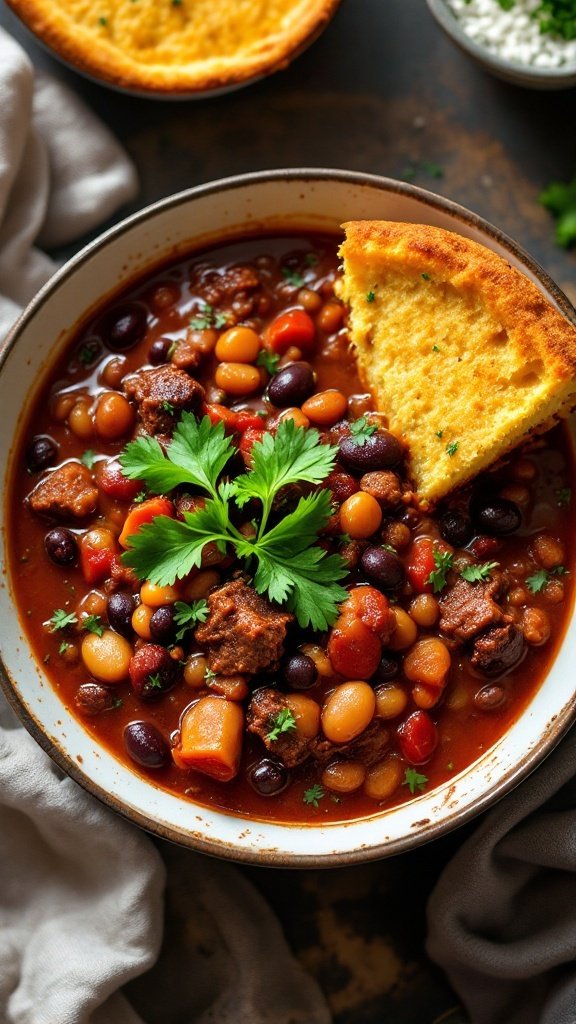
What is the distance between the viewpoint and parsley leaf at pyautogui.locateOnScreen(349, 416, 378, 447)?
4.09 metres

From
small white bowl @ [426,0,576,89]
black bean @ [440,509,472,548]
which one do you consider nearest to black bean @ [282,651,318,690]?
black bean @ [440,509,472,548]

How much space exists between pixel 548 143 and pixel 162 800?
3.40 m

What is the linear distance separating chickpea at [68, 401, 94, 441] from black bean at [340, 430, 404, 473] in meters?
1.03

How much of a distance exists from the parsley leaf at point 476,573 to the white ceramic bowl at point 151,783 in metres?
0.42

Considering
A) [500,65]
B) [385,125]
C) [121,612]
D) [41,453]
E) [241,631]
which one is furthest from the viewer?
[385,125]

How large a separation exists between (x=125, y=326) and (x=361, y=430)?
3.45 feet

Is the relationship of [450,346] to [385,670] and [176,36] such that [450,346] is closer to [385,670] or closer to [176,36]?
[385,670]

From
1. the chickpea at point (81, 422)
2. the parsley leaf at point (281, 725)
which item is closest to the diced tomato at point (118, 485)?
the chickpea at point (81, 422)

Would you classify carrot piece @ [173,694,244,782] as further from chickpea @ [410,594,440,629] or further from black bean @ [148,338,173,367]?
black bean @ [148,338,173,367]

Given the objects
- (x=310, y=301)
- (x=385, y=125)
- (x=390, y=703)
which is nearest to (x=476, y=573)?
(x=390, y=703)

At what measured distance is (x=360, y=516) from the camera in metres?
3.99

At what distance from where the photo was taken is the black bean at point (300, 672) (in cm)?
395

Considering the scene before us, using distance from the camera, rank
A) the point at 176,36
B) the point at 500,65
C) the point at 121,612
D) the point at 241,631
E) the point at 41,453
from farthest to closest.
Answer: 1. the point at 176,36
2. the point at 500,65
3. the point at 41,453
4. the point at 121,612
5. the point at 241,631

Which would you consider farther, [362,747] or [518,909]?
[518,909]
